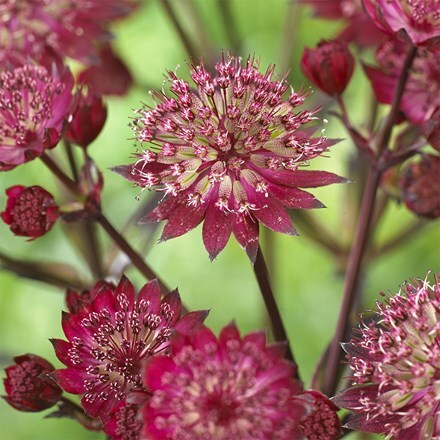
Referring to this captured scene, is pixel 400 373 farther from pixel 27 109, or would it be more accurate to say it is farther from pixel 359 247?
pixel 27 109

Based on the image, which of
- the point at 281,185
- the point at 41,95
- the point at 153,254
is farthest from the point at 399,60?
the point at 153,254

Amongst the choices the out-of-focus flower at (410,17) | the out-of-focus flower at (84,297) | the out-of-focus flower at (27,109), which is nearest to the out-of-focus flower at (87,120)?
the out-of-focus flower at (27,109)

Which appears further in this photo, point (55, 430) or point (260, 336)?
point (55, 430)

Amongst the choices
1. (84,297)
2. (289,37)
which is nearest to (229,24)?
(289,37)

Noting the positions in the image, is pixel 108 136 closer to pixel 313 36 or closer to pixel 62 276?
pixel 313 36

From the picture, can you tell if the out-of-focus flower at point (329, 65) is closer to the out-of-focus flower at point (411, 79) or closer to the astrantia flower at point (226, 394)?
the out-of-focus flower at point (411, 79)

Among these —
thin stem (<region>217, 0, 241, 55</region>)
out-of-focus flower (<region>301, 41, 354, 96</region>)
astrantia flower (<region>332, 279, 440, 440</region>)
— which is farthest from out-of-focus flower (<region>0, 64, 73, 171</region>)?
thin stem (<region>217, 0, 241, 55</region>)
